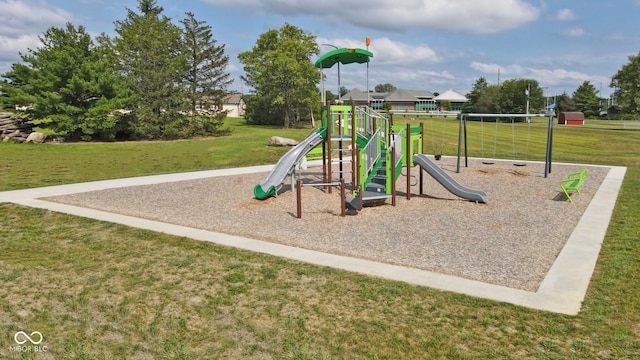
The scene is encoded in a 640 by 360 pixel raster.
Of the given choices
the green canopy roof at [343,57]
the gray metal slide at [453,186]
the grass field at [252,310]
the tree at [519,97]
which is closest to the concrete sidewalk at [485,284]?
the grass field at [252,310]

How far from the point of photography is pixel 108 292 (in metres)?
5.91

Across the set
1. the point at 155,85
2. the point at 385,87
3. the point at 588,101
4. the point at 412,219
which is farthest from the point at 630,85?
the point at 385,87

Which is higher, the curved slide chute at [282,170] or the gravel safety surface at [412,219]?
the curved slide chute at [282,170]

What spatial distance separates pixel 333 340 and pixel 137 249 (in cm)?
462

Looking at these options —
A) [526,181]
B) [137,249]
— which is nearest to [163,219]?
[137,249]

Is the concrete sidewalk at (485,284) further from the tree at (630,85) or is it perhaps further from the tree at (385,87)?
the tree at (385,87)

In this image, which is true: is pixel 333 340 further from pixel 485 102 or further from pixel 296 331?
pixel 485 102

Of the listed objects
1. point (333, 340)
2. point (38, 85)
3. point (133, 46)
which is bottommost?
point (333, 340)

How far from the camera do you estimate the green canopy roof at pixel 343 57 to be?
1224 cm

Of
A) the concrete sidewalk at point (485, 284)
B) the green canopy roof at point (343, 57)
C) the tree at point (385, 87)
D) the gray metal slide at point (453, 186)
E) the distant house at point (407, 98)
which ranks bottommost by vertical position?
the concrete sidewalk at point (485, 284)

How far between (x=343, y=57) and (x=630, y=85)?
177 ft

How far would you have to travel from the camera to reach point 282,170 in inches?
486

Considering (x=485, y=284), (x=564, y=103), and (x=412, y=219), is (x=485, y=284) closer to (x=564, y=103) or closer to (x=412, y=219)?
(x=412, y=219)

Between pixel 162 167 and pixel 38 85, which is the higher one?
pixel 38 85
